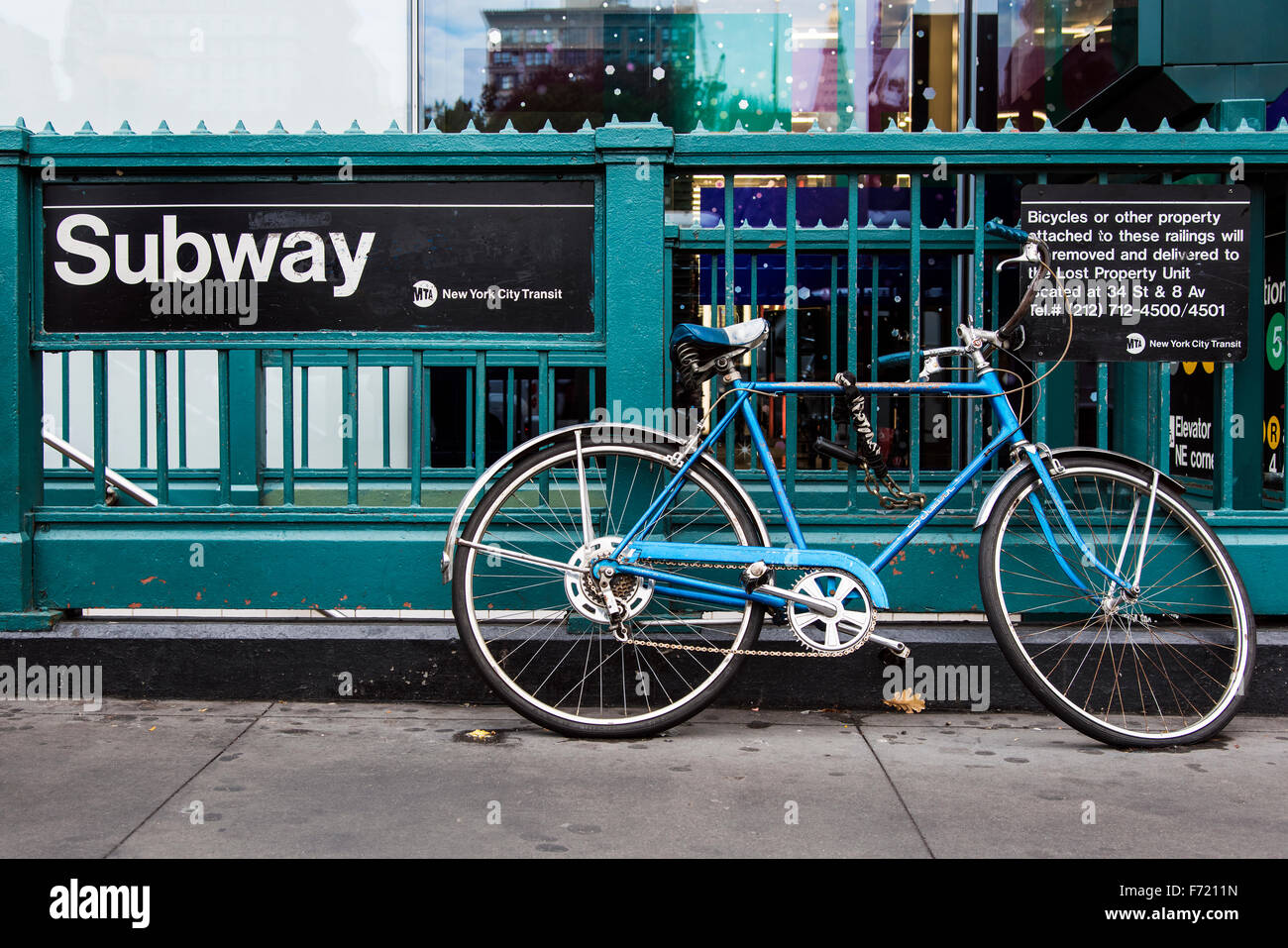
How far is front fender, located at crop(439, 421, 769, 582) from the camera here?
12.7ft

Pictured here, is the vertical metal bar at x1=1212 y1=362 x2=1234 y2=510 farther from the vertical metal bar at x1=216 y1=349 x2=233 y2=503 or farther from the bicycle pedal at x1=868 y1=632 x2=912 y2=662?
the vertical metal bar at x1=216 y1=349 x2=233 y2=503

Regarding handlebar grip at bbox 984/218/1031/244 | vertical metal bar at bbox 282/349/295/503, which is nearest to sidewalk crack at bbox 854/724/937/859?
handlebar grip at bbox 984/218/1031/244

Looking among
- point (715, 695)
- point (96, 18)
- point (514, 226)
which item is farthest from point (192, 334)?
point (96, 18)

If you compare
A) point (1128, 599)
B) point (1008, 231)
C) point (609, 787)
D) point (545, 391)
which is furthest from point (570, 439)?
point (1128, 599)

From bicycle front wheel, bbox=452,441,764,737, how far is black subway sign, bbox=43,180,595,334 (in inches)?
27.4

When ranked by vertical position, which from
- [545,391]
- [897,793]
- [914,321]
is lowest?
[897,793]

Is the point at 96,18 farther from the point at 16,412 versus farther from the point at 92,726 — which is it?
the point at 92,726

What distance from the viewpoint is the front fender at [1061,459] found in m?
3.86

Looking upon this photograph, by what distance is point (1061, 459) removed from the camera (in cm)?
393

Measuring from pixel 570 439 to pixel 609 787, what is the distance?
4.13ft

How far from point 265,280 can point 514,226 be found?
0.99m

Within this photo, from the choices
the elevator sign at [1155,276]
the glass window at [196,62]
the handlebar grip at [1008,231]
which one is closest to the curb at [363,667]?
the elevator sign at [1155,276]

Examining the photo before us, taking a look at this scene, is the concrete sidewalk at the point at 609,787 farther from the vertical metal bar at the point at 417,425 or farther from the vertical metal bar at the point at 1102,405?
the vertical metal bar at the point at 1102,405

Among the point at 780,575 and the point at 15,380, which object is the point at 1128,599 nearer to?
the point at 780,575
